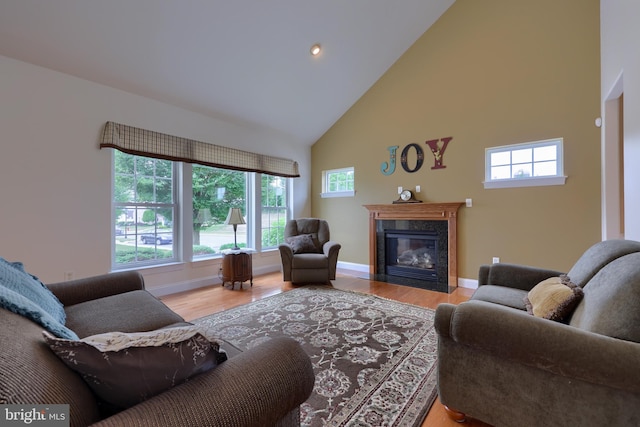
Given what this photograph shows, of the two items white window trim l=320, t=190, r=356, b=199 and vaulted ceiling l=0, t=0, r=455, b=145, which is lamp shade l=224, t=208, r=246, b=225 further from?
white window trim l=320, t=190, r=356, b=199

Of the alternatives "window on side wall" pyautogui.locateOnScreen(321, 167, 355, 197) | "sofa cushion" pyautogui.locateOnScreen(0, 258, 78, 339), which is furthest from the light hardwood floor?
"window on side wall" pyautogui.locateOnScreen(321, 167, 355, 197)

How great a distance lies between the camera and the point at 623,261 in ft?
4.55

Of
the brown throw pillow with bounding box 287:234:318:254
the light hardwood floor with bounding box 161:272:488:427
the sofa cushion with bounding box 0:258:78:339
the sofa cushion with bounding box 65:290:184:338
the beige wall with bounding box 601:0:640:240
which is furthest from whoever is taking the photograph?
the brown throw pillow with bounding box 287:234:318:254

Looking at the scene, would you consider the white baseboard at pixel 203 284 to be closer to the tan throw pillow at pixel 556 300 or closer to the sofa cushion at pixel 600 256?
the sofa cushion at pixel 600 256

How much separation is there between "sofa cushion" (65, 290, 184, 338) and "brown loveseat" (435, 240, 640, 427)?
158cm

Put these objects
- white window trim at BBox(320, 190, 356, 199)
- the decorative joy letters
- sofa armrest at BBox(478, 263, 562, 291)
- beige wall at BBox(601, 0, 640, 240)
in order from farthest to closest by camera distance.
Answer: white window trim at BBox(320, 190, 356, 199)
the decorative joy letters
sofa armrest at BBox(478, 263, 562, 291)
beige wall at BBox(601, 0, 640, 240)

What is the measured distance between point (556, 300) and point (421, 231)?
9.62ft

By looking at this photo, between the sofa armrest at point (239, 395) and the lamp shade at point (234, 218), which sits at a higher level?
the lamp shade at point (234, 218)

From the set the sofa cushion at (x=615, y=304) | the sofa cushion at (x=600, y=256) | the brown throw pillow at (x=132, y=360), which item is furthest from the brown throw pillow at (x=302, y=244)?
the brown throw pillow at (x=132, y=360)

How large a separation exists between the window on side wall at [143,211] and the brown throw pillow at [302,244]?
174 cm

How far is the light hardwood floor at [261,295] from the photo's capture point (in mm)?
3232

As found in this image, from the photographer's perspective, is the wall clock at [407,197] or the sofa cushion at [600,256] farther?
the wall clock at [407,197]

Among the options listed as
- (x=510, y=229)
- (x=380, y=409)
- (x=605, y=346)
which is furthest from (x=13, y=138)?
(x=510, y=229)

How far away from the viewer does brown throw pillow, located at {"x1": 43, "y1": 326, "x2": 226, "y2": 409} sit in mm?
705
